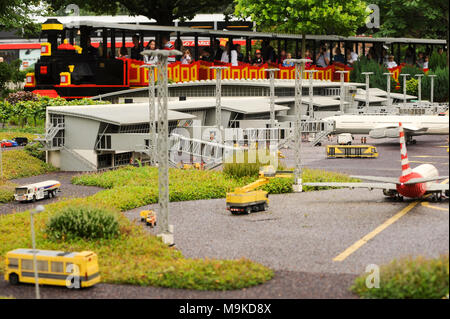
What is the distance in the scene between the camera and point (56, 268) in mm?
22719

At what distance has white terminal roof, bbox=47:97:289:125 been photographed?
1850 inches

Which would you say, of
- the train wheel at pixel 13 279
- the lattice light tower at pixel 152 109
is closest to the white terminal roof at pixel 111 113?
the lattice light tower at pixel 152 109

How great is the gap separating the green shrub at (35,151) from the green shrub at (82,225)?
873 inches

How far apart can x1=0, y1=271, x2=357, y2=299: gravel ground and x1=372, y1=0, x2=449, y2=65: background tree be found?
64.3m

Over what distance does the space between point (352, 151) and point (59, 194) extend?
20621 mm

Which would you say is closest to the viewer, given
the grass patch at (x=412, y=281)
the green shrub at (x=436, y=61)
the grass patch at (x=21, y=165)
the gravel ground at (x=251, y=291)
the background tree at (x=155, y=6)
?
the grass patch at (x=412, y=281)

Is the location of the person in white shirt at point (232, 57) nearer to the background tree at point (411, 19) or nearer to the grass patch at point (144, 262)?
the background tree at point (411, 19)

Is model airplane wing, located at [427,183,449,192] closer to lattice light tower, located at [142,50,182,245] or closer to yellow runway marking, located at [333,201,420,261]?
yellow runway marking, located at [333,201,420,261]

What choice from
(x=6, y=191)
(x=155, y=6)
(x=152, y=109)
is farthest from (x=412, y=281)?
(x=155, y=6)

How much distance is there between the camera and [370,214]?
100 ft

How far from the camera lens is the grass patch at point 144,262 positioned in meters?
22.2

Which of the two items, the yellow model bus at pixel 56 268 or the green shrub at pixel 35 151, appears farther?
the green shrub at pixel 35 151
